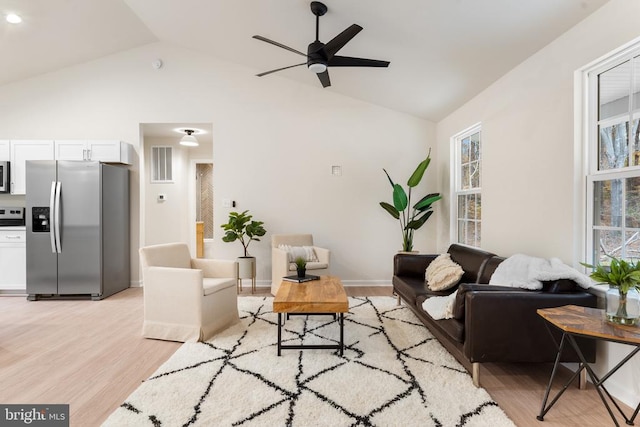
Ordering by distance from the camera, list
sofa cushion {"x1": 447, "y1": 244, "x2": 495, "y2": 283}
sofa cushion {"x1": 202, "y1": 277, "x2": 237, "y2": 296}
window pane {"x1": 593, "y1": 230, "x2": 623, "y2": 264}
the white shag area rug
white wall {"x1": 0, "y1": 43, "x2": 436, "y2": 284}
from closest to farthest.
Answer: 1. the white shag area rug
2. window pane {"x1": 593, "y1": 230, "x2": 623, "y2": 264}
3. sofa cushion {"x1": 202, "y1": 277, "x2": 237, "y2": 296}
4. sofa cushion {"x1": 447, "y1": 244, "x2": 495, "y2": 283}
5. white wall {"x1": 0, "y1": 43, "x2": 436, "y2": 284}

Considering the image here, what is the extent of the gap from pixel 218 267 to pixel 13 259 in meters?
3.17

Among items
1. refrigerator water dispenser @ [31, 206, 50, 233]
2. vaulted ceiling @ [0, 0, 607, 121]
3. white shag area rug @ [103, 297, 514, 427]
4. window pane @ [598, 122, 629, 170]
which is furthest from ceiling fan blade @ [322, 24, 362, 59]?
refrigerator water dispenser @ [31, 206, 50, 233]

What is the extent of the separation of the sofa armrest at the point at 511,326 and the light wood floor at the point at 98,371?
254 mm

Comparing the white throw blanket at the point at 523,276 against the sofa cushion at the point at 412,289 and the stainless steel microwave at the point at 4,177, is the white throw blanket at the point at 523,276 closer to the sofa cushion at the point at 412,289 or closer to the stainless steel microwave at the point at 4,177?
the sofa cushion at the point at 412,289

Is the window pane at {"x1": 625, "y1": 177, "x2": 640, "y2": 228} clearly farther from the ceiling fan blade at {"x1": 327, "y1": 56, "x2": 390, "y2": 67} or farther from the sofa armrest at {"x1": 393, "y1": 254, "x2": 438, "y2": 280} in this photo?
the sofa armrest at {"x1": 393, "y1": 254, "x2": 438, "y2": 280}

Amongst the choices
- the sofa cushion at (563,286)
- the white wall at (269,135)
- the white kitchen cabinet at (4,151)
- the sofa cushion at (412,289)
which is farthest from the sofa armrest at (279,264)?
the white kitchen cabinet at (4,151)

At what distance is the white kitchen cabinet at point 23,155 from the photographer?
14.9 ft

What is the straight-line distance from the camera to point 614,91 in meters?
2.21

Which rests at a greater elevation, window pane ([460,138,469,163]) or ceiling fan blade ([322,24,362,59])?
ceiling fan blade ([322,24,362,59])

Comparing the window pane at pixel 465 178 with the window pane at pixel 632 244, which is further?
the window pane at pixel 465 178

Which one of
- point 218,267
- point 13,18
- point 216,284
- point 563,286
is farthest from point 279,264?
point 13,18

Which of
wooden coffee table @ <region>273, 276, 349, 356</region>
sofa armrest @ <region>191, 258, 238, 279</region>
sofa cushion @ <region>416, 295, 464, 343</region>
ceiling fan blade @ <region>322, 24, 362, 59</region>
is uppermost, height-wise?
ceiling fan blade @ <region>322, 24, 362, 59</region>

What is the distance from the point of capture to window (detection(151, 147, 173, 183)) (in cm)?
642

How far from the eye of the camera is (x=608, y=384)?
7.01 feet
